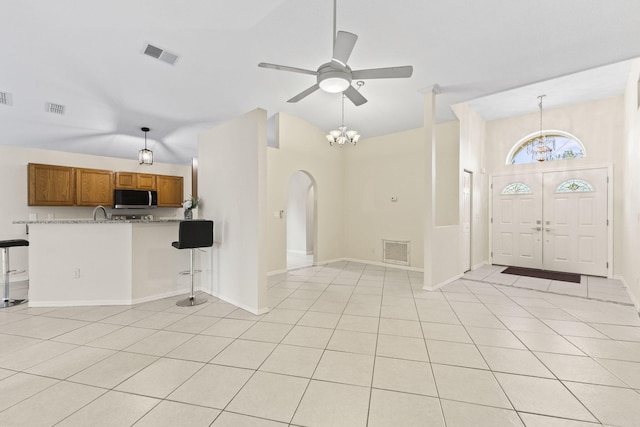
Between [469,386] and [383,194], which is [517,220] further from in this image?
[469,386]

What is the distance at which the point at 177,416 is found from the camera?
1639mm

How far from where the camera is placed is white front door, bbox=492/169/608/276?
5.22 meters

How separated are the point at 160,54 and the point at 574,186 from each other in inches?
299

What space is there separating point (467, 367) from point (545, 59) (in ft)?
12.4

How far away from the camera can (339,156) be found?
7031 mm

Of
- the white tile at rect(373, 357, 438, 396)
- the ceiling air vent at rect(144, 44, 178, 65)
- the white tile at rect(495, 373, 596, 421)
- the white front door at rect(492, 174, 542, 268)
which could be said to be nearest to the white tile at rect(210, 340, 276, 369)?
the white tile at rect(373, 357, 438, 396)

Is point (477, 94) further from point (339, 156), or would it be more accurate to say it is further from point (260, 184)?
point (260, 184)

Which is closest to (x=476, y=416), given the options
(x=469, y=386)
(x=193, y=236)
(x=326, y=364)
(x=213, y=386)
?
(x=469, y=386)

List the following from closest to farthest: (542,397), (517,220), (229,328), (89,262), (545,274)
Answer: (542,397) < (229,328) < (89,262) < (545,274) < (517,220)

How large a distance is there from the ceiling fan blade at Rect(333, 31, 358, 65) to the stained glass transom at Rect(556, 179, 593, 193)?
18.9ft

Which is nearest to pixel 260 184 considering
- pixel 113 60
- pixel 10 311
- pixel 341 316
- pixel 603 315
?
pixel 341 316

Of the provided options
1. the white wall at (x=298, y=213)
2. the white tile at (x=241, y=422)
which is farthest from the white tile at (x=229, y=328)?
the white wall at (x=298, y=213)

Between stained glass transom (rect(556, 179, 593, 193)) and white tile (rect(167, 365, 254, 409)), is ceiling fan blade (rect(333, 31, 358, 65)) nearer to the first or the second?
white tile (rect(167, 365, 254, 409))

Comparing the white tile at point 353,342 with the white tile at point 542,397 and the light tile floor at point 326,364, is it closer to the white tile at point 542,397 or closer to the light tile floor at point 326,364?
the light tile floor at point 326,364
